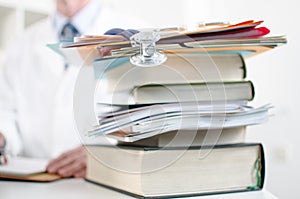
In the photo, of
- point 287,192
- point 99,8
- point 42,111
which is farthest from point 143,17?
point 287,192

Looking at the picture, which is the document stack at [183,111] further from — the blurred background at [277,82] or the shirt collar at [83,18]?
the blurred background at [277,82]

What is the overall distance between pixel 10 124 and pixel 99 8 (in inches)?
25.1

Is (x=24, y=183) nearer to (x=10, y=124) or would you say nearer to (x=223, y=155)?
(x=223, y=155)

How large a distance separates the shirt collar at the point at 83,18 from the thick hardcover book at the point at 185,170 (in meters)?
1.13

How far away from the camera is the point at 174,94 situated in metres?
0.54

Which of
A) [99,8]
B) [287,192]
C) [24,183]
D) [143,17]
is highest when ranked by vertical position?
[143,17]

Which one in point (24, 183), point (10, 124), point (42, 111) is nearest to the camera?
point (24, 183)

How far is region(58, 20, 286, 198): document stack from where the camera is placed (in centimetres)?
51

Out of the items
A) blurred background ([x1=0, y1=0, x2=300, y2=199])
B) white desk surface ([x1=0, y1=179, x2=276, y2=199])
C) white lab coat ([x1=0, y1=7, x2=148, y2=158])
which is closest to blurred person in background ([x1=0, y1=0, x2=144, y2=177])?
white lab coat ([x1=0, y1=7, x2=148, y2=158])

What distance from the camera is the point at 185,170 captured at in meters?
0.54

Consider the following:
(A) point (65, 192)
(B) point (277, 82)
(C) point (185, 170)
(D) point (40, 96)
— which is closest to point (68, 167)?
(A) point (65, 192)

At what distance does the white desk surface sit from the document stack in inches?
0.7

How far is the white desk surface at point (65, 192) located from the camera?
545 mm

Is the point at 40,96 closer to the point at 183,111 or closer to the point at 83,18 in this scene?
the point at 83,18
